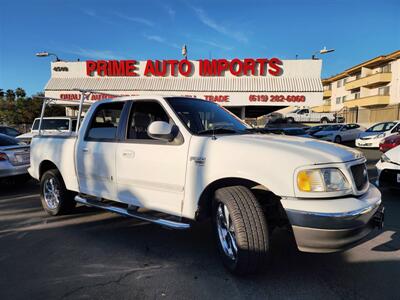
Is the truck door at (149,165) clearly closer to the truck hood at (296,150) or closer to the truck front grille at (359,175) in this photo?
the truck hood at (296,150)

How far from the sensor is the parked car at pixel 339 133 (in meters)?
22.1

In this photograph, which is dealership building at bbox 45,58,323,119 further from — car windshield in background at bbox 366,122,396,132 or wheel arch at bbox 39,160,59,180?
wheel arch at bbox 39,160,59,180

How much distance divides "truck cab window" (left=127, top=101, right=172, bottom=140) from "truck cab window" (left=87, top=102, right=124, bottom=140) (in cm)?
26

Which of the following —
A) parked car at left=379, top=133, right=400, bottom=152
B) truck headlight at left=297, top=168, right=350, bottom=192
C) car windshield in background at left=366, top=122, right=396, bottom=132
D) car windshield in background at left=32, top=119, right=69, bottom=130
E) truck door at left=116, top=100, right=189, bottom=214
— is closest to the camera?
truck headlight at left=297, top=168, right=350, bottom=192

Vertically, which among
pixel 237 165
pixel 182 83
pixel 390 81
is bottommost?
pixel 237 165

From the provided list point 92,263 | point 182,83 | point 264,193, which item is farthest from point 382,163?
point 182,83

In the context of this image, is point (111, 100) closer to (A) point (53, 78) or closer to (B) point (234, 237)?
(B) point (234, 237)

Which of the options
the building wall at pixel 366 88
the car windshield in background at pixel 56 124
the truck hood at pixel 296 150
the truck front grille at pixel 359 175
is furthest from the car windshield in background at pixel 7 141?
the building wall at pixel 366 88

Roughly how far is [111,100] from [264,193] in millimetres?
2575

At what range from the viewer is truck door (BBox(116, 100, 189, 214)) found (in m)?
3.43

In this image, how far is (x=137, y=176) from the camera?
3.79 m

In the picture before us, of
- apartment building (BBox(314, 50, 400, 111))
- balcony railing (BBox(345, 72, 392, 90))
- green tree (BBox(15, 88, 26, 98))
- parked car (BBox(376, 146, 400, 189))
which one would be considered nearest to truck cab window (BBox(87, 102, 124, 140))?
parked car (BBox(376, 146, 400, 189))

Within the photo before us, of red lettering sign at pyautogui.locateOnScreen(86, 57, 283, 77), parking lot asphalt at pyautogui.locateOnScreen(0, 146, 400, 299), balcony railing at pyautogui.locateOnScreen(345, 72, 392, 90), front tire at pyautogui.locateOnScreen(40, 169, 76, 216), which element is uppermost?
balcony railing at pyautogui.locateOnScreen(345, 72, 392, 90)

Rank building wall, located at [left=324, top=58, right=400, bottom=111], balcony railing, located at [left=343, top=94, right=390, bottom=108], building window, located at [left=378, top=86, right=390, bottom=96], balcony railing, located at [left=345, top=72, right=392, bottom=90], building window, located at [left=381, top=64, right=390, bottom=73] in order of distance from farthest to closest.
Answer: building window, located at [left=378, top=86, right=390, bottom=96], balcony railing, located at [left=343, top=94, right=390, bottom=108], building window, located at [left=381, top=64, right=390, bottom=73], balcony railing, located at [left=345, top=72, right=392, bottom=90], building wall, located at [left=324, top=58, right=400, bottom=111]
